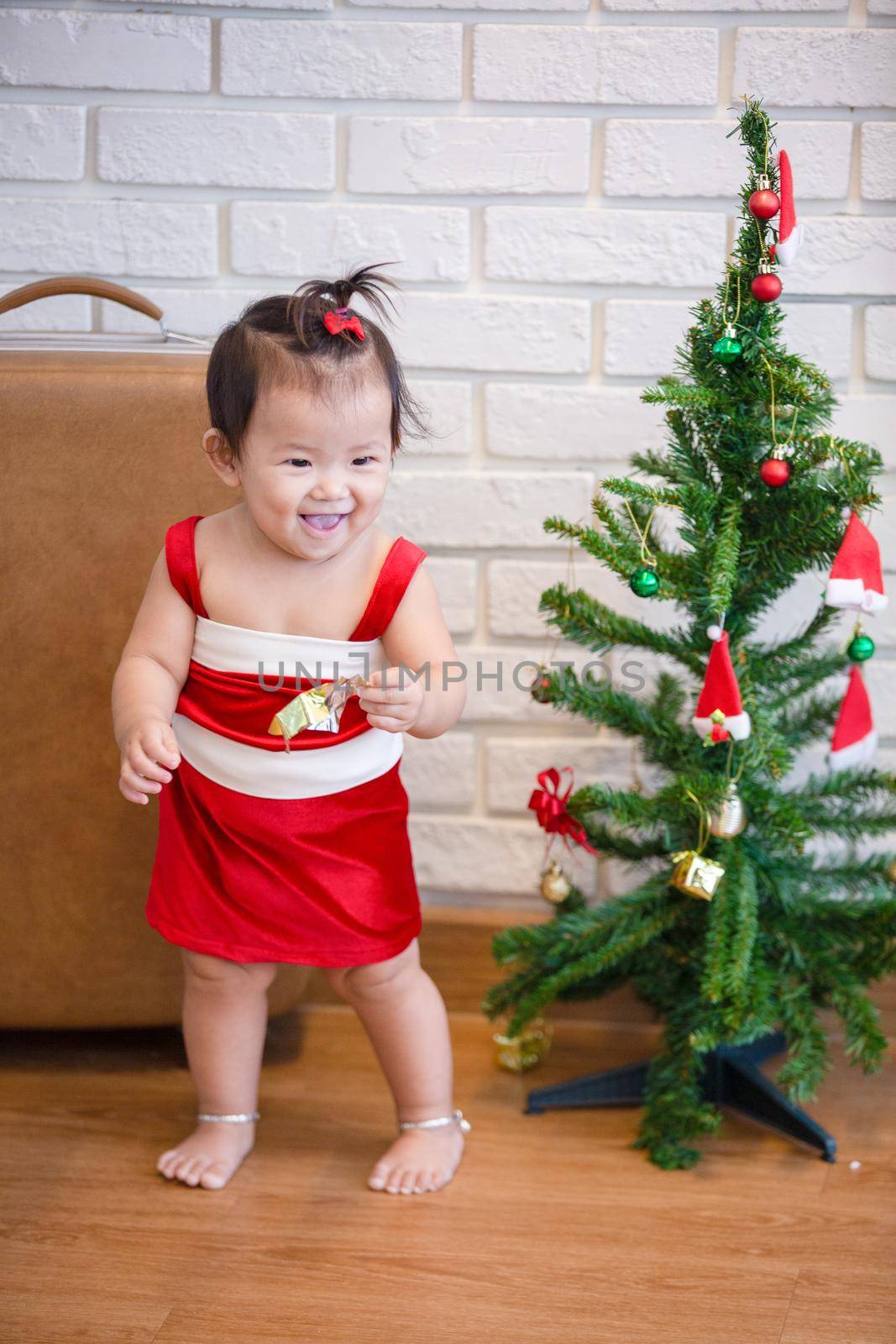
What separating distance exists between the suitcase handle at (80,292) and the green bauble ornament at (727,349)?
52 centimetres

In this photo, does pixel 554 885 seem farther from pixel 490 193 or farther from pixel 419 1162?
pixel 490 193

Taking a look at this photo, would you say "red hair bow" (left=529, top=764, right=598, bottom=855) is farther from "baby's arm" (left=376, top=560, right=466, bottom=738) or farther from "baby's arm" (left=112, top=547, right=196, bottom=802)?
"baby's arm" (left=112, top=547, right=196, bottom=802)

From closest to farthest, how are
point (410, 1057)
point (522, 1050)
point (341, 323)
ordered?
point (341, 323) < point (410, 1057) < point (522, 1050)

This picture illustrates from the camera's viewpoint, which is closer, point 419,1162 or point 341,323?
point 341,323

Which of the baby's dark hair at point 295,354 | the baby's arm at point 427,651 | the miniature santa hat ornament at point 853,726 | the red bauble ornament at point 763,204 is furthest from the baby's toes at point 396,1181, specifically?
the red bauble ornament at point 763,204

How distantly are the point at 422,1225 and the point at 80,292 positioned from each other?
35.5 inches

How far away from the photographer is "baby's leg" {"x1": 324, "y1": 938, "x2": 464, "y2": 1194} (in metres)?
1.07

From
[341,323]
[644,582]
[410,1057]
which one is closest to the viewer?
[341,323]

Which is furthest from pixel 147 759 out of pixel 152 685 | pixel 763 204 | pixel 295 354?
pixel 763 204

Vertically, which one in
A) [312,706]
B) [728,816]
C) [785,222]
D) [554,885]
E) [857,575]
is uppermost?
[785,222]

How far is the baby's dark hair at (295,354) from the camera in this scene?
904 millimetres

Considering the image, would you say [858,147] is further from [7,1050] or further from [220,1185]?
[7,1050]

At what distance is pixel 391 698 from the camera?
3.00 feet

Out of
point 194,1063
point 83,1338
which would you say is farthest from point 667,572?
point 83,1338
